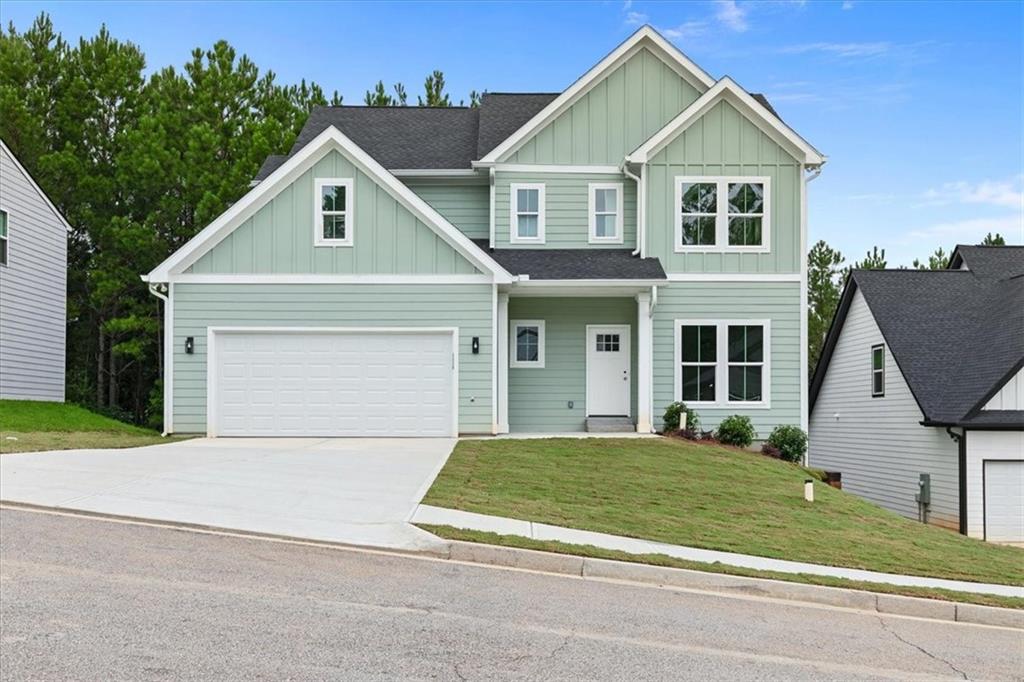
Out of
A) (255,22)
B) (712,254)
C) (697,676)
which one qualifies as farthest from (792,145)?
(255,22)

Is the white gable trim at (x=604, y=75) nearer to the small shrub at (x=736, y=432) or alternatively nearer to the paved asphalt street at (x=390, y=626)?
the small shrub at (x=736, y=432)

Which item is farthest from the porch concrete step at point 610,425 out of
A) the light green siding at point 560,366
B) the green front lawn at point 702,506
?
the green front lawn at point 702,506

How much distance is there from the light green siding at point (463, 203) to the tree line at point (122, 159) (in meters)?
12.1

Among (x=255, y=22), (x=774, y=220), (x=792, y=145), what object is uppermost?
(x=255, y=22)

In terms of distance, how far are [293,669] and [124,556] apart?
128 inches

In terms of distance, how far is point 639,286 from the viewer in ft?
63.6

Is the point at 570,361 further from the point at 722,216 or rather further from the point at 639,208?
the point at 722,216

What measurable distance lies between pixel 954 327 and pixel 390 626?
19.8 meters

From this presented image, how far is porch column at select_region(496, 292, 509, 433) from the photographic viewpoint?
1955cm

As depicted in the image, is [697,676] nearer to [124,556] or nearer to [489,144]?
[124,556]

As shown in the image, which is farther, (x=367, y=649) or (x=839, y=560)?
(x=839, y=560)

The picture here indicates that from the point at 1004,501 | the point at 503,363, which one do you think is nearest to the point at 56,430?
the point at 503,363

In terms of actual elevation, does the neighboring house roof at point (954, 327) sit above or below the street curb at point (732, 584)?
above

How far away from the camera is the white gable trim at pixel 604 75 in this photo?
2119cm
